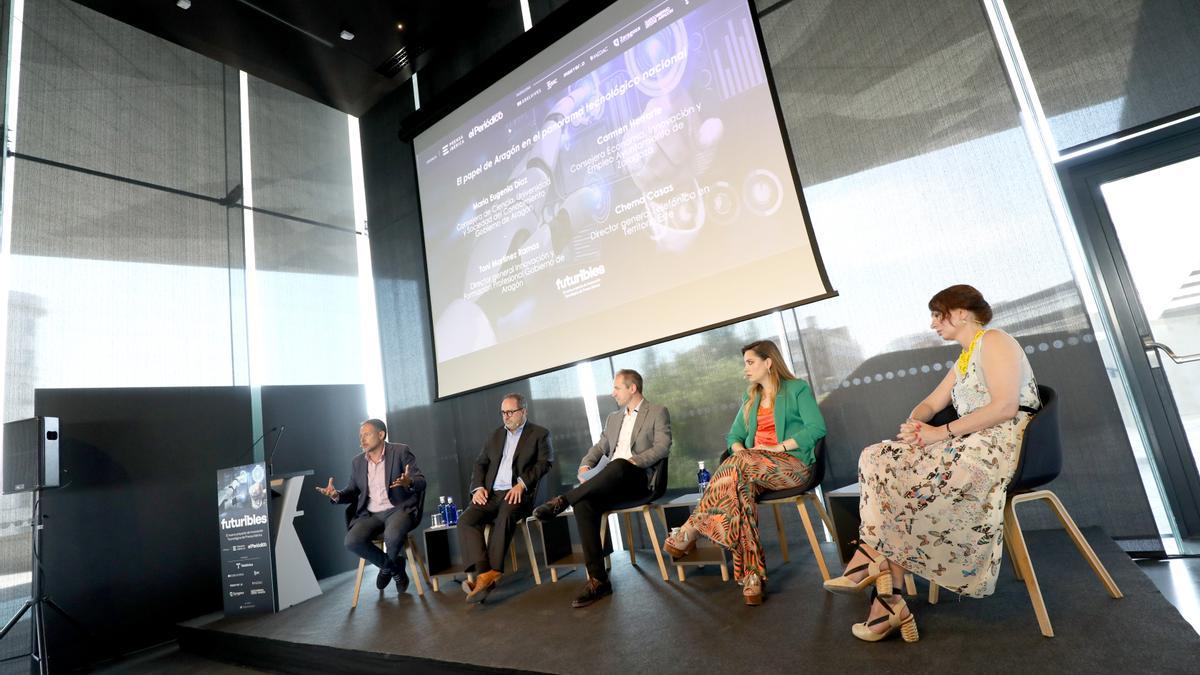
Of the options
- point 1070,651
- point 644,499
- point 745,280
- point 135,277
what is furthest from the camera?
point 135,277

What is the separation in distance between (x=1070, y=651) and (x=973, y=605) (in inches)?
17.2

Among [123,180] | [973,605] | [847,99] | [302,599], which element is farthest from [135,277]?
[973,605]

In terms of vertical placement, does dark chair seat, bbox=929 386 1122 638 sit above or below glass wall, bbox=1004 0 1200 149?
below

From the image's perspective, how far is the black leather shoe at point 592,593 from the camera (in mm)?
2746

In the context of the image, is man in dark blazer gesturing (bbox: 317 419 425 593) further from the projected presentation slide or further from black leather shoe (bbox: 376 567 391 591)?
the projected presentation slide

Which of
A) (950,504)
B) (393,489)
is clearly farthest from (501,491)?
(950,504)

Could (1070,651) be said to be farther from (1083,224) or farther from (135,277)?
(135,277)

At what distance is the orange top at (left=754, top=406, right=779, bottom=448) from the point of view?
9.33 ft

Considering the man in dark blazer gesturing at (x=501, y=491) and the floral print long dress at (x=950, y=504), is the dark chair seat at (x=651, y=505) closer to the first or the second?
the man in dark blazer gesturing at (x=501, y=491)

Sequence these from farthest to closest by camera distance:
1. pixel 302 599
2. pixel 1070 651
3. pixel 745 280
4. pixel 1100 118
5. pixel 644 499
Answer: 1. pixel 302 599
2. pixel 745 280
3. pixel 644 499
4. pixel 1100 118
5. pixel 1070 651

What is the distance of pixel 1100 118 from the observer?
9.55 feet

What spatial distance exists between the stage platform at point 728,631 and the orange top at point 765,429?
1.92 feet

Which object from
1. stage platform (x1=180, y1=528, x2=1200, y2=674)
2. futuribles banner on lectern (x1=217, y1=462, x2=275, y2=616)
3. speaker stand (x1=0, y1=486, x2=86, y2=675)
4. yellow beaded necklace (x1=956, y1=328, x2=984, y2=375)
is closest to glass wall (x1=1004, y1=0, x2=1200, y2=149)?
yellow beaded necklace (x1=956, y1=328, x2=984, y2=375)

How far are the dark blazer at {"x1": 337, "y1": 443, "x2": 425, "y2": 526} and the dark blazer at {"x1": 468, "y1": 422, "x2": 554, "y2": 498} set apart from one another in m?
0.37
